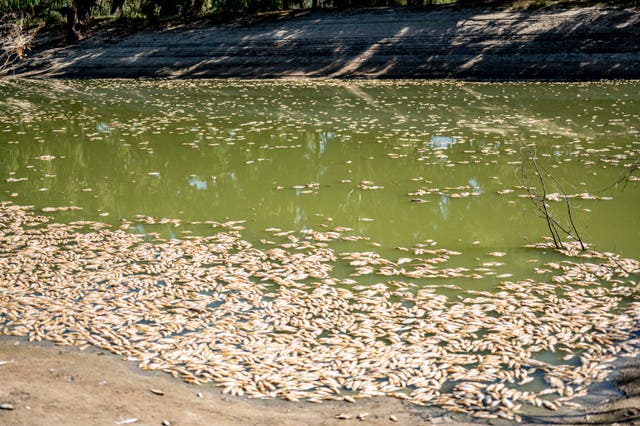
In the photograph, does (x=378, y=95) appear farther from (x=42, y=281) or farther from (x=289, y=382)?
(x=289, y=382)

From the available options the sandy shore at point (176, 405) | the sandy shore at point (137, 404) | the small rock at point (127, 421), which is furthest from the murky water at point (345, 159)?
the small rock at point (127, 421)

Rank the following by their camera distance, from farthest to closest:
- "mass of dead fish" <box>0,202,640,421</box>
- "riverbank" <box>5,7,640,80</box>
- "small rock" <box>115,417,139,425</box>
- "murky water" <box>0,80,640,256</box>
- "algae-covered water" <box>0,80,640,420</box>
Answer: "riverbank" <box>5,7,640,80</box> < "murky water" <box>0,80,640,256</box> < "algae-covered water" <box>0,80,640,420</box> < "mass of dead fish" <box>0,202,640,421</box> < "small rock" <box>115,417,139,425</box>

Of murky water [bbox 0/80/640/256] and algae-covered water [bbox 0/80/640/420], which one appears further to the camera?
murky water [bbox 0/80/640/256]

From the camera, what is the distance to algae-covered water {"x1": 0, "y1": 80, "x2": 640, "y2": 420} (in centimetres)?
680

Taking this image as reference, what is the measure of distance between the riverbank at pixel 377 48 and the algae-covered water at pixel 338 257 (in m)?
15.1

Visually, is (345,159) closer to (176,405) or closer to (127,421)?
(176,405)

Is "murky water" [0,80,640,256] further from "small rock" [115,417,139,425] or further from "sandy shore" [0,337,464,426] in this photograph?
"small rock" [115,417,139,425]

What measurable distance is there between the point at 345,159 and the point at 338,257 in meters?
6.94

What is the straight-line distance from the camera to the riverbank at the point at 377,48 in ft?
114

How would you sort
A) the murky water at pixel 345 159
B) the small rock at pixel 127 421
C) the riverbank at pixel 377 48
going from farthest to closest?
the riverbank at pixel 377 48 → the murky water at pixel 345 159 → the small rock at pixel 127 421

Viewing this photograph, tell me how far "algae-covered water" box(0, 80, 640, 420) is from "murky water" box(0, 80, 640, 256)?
8cm

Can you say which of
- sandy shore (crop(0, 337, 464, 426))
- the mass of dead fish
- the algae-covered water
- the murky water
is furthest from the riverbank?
sandy shore (crop(0, 337, 464, 426))

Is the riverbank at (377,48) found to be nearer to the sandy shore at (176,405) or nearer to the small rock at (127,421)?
the sandy shore at (176,405)

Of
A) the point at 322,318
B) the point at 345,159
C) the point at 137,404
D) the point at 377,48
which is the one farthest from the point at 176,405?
the point at 377,48
